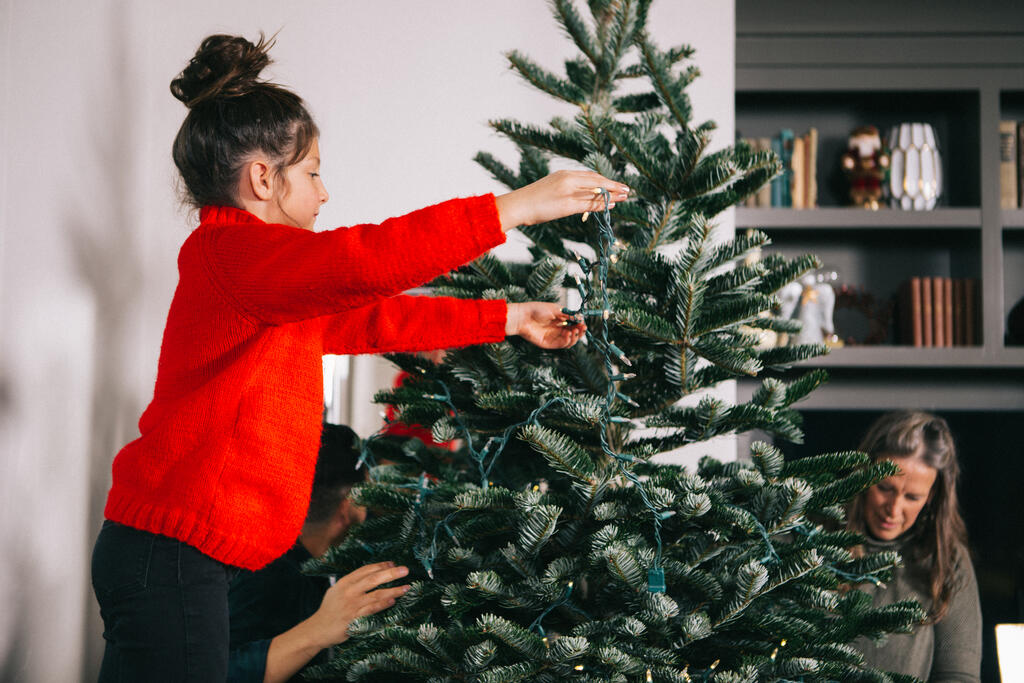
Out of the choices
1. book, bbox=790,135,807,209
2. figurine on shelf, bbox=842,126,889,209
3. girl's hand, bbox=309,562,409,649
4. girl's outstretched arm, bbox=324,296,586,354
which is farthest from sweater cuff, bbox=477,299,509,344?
figurine on shelf, bbox=842,126,889,209

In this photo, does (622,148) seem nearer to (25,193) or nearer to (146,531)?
(146,531)

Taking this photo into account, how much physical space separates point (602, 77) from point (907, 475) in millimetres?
1189

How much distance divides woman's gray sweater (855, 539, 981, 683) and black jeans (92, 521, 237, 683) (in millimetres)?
1302

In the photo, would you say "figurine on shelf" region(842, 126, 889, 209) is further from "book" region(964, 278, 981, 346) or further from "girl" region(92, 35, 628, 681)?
"girl" region(92, 35, 628, 681)

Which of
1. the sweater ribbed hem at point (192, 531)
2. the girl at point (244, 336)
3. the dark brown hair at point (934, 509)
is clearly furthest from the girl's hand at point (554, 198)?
the dark brown hair at point (934, 509)

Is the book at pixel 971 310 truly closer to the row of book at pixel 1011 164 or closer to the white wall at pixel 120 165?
the row of book at pixel 1011 164

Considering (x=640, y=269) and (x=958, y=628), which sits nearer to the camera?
(x=640, y=269)

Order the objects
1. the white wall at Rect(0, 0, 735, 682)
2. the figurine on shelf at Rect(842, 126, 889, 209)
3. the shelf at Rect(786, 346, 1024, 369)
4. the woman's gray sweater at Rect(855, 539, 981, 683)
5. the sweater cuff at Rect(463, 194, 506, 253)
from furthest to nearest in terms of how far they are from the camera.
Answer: the figurine on shelf at Rect(842, 126, 889, 209)
the shelf at Rect(786, 346, 1024, 369)
the woman's gray sweater at Rect(855, 539, 981, 683)
the white wall at Rect(0, 0, 735, 682)
the sweater cuff at Rect(463, 194, 506, 253)

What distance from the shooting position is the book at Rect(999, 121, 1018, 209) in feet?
7.55

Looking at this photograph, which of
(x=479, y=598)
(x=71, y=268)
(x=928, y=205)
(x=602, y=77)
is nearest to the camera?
(x=479, y=598)

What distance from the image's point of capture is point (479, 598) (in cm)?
90

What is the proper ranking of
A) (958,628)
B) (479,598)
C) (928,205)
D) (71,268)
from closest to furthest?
(479,598) → (71,268) → (958,628) → (928,205)

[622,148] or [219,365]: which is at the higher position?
[622,148]

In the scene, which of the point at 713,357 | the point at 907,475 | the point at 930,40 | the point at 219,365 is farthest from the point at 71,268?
the point at 930,40
